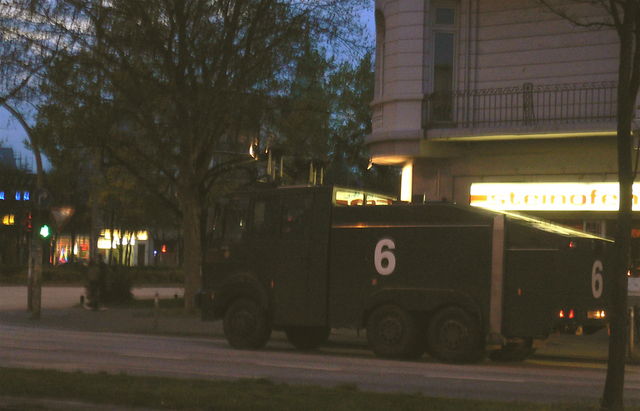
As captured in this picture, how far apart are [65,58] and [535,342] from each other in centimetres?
1440

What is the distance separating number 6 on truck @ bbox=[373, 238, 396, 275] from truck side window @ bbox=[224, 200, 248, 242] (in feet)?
10.0

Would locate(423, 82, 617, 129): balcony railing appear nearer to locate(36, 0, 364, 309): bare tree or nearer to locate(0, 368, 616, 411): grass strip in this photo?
locate(36, 0, 364, 309): bare tree

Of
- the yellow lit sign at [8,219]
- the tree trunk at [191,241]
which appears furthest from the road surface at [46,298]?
the yellow lit sign at [8,219]

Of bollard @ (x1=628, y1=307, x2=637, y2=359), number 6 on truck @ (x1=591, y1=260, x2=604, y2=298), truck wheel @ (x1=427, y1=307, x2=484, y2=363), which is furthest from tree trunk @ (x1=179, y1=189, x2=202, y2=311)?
number 6 on truck @ (x1=591, y1=260, x2=604, y2=298)

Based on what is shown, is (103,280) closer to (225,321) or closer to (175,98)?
(175,98)

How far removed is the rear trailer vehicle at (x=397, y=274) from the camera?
18.8 meters

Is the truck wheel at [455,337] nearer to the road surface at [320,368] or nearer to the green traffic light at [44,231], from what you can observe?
the road surface at [320,368]

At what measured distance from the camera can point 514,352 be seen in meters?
20.8

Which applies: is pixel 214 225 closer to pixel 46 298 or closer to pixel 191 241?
pixel 191 241

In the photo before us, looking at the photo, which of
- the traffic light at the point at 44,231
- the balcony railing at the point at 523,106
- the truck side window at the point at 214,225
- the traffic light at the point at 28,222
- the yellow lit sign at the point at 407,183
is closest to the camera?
the truck side window at the point at 214,225

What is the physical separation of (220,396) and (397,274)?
31.1 feet

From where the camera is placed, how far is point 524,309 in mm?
18766

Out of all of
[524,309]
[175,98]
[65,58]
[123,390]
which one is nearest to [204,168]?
[175,98]

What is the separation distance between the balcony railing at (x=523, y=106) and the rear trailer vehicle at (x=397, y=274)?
5085 mm
